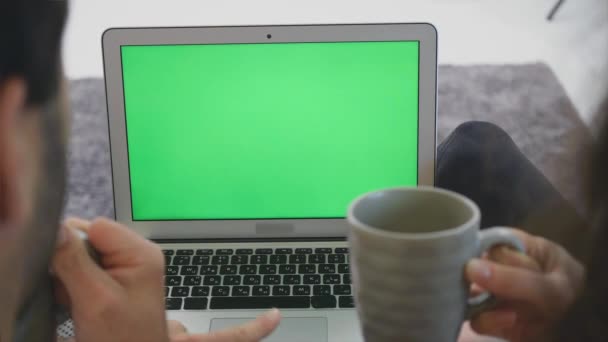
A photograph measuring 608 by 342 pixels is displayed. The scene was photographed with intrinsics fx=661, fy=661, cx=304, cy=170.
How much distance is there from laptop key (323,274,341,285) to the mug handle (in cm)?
32

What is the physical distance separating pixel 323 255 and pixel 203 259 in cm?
16

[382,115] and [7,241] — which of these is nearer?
[7,241]

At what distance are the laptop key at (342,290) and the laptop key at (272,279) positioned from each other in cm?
7

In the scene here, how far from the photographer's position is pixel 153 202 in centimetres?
91

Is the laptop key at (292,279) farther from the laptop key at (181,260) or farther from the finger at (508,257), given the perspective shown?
the finger at (508,257)

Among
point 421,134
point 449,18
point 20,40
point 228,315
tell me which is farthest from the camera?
point 449,18

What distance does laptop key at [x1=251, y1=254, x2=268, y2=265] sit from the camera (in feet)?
2.83

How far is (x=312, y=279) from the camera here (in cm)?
83

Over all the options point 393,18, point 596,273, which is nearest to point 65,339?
point 596,273

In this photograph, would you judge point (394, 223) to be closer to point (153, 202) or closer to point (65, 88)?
point (65, 88)

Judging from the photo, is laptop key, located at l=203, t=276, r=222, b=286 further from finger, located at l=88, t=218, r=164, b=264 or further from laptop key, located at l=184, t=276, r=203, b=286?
finger, located at l=88, t=218, r=164, b=264

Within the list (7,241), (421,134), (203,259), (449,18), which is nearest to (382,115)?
(421,134)

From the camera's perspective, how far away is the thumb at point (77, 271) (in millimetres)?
519

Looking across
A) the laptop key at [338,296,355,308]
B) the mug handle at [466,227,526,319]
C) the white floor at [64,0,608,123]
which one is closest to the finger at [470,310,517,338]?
the mug handle at [466,227,526,319]
